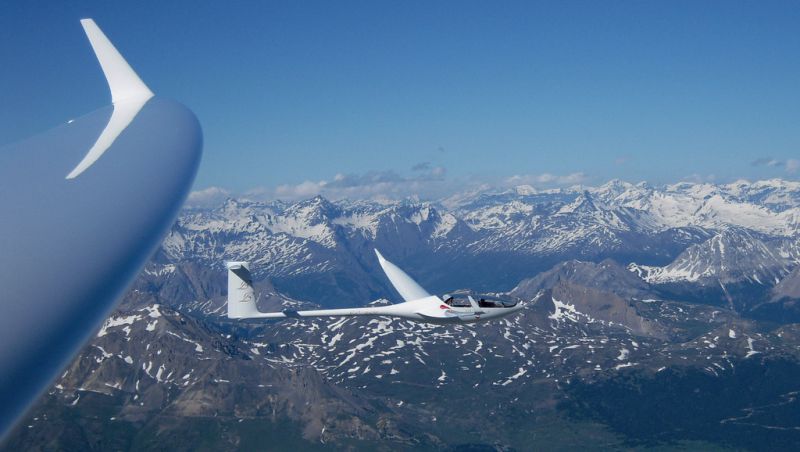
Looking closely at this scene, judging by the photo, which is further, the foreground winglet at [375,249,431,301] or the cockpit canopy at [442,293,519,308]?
the foreground winglet at [375,249,431,301]

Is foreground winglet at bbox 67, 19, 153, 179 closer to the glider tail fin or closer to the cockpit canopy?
the glider tail fin

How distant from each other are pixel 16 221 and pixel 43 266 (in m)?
2.23

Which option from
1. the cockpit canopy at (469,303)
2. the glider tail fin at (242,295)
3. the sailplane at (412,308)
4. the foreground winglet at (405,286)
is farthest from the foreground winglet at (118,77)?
the cockpit canopy at (469,303)

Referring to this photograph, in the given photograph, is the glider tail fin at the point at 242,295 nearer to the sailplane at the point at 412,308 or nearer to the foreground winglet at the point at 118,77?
the sailplane at the point at 412,308

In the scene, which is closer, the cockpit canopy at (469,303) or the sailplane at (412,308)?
the sailplane at (412,308)

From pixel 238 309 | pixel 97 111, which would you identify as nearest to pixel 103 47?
pixel 97 111

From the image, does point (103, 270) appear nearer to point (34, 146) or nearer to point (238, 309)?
point (34, 146)

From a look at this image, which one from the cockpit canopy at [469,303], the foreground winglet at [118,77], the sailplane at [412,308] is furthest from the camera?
the cockpit canopy at [469,303]

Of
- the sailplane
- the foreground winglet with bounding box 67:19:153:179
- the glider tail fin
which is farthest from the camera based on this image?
the sailplane

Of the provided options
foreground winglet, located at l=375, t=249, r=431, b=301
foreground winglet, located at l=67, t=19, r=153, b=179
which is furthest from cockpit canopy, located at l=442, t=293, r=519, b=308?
foreground winglet, located at l=67, t=19, r=153, b=179

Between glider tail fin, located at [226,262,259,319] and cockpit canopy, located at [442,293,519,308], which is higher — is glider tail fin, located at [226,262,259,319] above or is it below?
above

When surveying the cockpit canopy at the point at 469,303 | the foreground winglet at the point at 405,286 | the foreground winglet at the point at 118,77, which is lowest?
the cockpit canopy at the point at 469,303

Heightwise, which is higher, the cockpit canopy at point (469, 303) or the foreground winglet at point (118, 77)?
the foreground winglet at point (118, 77)

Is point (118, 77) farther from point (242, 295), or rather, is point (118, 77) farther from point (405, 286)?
point (405, 286)
